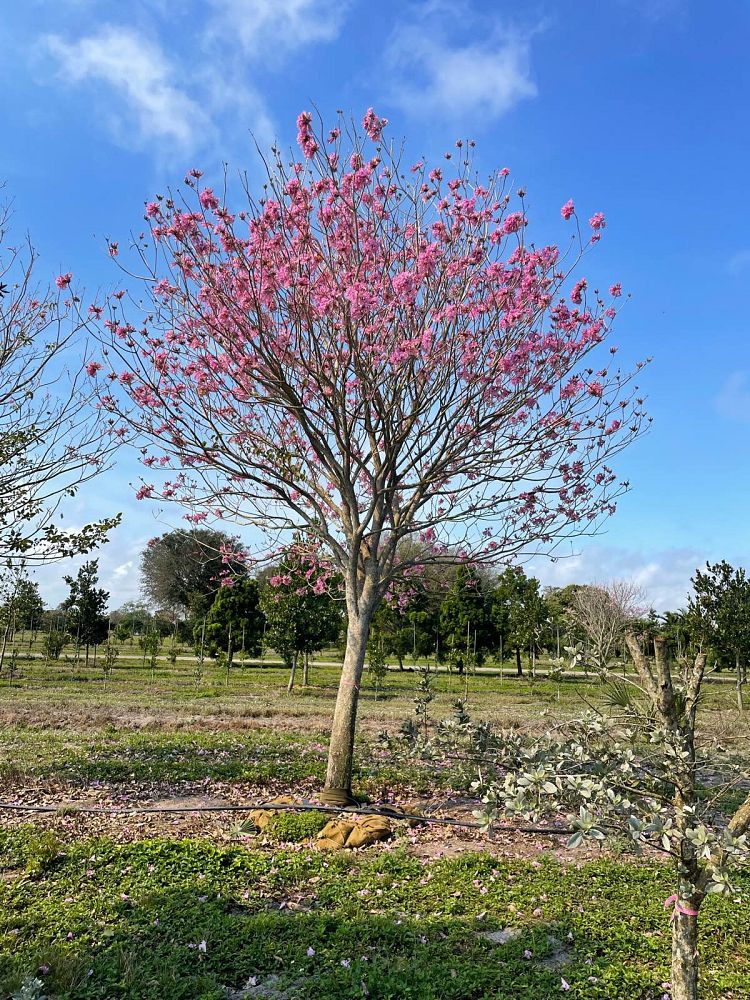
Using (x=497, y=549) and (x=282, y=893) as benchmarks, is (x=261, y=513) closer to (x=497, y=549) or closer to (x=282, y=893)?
(x=497, y=549)

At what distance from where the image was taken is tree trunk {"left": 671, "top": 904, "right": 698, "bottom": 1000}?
3.64m

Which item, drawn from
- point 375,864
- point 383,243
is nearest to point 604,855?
point 375,864

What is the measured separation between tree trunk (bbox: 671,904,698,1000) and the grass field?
42.0 inches

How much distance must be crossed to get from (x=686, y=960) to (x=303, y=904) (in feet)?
12.2

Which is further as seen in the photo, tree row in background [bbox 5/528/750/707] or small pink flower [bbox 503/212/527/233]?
tree row in background [bbox 5/528/750/707]

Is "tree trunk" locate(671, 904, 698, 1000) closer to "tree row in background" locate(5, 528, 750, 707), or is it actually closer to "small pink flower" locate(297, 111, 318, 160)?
"small pink flower" locate(297, 111, 318, 160)

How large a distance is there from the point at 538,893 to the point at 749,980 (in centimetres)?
192

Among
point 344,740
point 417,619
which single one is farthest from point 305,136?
point 417,619

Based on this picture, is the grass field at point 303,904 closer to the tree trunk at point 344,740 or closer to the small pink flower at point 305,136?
the tree trunk at point 344,740

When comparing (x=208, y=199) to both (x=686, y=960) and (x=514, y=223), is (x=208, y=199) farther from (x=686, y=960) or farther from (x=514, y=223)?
(x=686, y=960)

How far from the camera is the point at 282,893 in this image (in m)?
6.43

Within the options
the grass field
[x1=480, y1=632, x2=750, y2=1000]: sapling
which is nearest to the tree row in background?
the grass field

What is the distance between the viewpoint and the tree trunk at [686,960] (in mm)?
3645

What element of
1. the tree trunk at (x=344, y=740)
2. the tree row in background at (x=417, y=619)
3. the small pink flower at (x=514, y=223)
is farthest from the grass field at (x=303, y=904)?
the tree row in background at (x=417, y=619)
